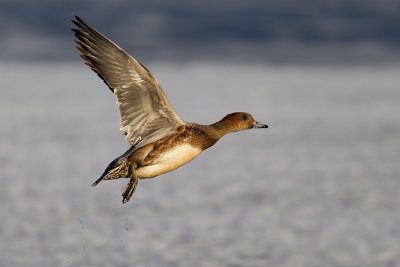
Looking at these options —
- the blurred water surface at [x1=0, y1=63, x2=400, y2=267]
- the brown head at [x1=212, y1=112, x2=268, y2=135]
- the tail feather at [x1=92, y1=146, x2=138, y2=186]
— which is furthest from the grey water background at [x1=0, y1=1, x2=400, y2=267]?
the tail feather at [x1=92, y1=146, x2=138, y2=186]

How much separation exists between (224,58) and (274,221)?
10986 millimetres

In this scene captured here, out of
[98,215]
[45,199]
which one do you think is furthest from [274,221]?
[45,199]

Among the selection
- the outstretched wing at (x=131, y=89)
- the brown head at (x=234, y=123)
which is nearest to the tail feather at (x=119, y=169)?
the outstretched wing at (x=131, y=89)

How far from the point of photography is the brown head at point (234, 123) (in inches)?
248

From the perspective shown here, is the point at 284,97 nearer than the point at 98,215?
No

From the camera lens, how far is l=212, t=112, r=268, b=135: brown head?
6.30 metres

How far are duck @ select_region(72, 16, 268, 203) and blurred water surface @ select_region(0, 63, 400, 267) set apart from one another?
1399 millimetres

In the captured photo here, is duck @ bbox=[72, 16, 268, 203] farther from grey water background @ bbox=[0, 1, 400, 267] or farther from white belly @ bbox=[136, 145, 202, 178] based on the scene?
grey water background @ bbox=[0, 1, 400, 267]

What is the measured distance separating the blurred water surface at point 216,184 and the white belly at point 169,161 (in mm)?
1426

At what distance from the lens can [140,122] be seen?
619 centimetres

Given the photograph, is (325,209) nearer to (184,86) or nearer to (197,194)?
(197,194)

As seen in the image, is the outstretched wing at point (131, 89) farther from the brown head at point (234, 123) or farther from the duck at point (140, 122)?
the brown head at point (234, 123)

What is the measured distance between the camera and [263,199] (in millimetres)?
9359

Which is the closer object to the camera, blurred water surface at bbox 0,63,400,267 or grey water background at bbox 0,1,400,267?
blurred water surface at bbox 0,63,400,267
